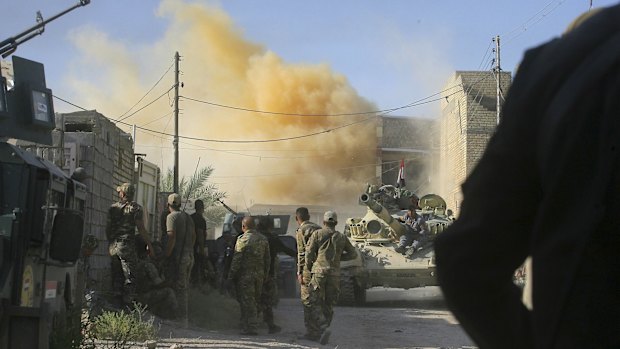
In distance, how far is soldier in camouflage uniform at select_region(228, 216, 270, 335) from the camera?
1059 cm

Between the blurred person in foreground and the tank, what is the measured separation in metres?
14.5

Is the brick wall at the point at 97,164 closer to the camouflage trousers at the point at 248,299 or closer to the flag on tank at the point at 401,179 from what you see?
the camouflage trousers at the point at 248,299

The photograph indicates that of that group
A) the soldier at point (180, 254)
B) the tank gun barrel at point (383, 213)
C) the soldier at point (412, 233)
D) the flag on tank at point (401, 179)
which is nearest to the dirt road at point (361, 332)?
the soldier at point (180, 254)

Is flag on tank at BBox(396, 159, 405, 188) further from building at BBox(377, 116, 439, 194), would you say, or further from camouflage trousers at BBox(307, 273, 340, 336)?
building at BBox(377, 116, 439, 194)

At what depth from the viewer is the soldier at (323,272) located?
10477 millimetres

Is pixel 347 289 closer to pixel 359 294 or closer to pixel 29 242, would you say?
pixel 359 294

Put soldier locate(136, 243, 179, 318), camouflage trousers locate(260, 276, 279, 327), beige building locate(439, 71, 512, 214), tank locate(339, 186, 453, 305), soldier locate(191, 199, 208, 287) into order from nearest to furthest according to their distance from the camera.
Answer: soldier locate(136, 243, 179, 318), camouflage trousers locate(260, 276, 279, 327), soldier locate(191, 199, 208, 287), tank locate(339, 186, 453, 305), beige building locate(439, 71, 512, 214)

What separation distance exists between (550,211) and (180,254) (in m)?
9.64

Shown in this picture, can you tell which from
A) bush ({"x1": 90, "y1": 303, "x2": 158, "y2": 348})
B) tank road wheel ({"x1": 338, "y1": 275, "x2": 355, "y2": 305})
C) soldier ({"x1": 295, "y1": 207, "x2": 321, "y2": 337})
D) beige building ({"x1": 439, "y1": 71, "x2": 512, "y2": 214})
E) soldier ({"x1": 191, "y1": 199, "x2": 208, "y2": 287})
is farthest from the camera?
beige building ({"x1": 439, "y1": 71, "x2": 512, "y2": 214})

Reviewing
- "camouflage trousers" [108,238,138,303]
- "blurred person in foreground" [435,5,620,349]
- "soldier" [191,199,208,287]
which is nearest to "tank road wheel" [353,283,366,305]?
"soldier" [191,199,208,287]

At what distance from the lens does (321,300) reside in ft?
34.9

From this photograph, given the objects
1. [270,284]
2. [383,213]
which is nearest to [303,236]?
[270,284]

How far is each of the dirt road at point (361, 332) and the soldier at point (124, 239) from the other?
0.61 metres

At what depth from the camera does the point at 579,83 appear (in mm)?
1152
